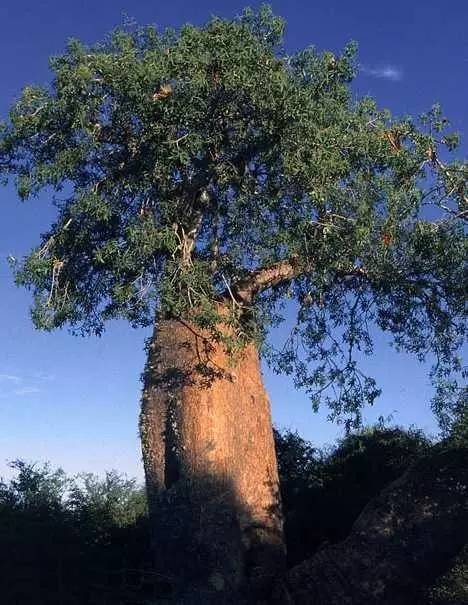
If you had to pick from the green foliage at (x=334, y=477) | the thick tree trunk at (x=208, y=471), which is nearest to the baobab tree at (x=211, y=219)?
the thick tree trunk at (x=208, y=471)

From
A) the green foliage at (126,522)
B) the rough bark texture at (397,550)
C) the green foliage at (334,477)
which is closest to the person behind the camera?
A: the rough bark texture at (397,550)

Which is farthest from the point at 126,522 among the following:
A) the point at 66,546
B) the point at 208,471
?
the point at 208,471

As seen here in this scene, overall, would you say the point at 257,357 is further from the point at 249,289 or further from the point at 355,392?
the point at 355,392

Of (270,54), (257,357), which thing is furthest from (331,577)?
(270,54)

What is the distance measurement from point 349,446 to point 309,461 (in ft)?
2.35

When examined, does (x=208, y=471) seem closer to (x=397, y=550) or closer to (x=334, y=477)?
(x=397, y=550)

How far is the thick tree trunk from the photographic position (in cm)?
947

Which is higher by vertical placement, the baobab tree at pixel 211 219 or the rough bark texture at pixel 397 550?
the baobab tree at pixel 211 219

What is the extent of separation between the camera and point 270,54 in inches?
400

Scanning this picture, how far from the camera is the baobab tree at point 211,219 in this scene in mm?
9750

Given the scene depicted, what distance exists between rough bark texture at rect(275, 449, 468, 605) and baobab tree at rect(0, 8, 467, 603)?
0.61 metres

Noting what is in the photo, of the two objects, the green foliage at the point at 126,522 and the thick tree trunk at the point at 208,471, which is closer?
the thick tree trunk at the point at 208,471

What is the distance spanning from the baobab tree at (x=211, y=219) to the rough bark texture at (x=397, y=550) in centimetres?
61

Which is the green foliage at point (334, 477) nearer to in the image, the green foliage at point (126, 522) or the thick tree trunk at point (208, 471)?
the green foliage at point (126, 522)
